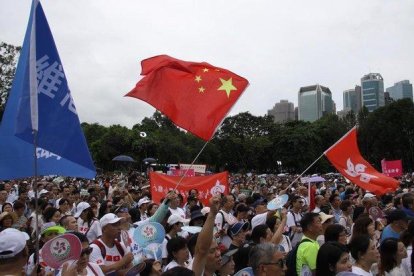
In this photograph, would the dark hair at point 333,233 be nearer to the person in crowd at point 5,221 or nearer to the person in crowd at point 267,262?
the person in crowd at point 267,262

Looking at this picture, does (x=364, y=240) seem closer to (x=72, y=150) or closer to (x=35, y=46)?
(x=72, y=150)

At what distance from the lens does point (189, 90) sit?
7031 mm

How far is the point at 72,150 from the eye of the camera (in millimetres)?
5082

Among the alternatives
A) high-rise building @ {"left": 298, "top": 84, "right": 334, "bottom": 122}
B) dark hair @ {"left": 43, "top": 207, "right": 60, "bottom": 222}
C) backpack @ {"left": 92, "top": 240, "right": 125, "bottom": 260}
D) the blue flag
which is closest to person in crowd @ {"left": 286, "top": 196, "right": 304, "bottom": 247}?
backpack @ {"left": 92, "top": 240, "right": 125, "bottom": 260}

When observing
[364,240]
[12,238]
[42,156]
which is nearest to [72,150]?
[42,156]

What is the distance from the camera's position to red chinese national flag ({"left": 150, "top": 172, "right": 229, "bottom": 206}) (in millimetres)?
10711

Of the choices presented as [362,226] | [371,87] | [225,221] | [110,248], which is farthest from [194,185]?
[371,87]

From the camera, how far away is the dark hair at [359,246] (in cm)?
444

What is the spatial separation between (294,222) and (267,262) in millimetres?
4909

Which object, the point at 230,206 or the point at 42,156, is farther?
the point at 230,206

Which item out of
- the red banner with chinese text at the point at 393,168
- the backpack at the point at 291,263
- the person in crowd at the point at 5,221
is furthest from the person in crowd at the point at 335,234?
the red banner with chinese text at the point at 393,168

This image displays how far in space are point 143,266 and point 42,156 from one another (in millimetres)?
1859

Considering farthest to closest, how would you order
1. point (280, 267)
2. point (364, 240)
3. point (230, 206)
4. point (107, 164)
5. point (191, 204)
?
point (107, 164)
point (191, 204)
point (230, 206)
point (364, 240)
point (280, 267)

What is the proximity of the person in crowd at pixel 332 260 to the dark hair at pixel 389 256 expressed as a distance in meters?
0.92
